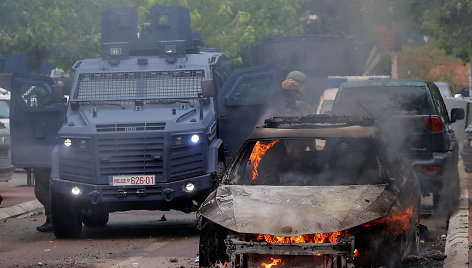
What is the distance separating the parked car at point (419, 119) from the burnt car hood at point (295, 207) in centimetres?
553

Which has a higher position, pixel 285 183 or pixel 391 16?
pixel 391 16

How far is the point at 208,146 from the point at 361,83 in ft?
8.99

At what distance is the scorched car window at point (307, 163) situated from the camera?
8.66 meters

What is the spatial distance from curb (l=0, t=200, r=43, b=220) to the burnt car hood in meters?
9.21

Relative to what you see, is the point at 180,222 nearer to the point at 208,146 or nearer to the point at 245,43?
the point at 208,146

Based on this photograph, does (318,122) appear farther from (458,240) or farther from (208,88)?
(208,88)

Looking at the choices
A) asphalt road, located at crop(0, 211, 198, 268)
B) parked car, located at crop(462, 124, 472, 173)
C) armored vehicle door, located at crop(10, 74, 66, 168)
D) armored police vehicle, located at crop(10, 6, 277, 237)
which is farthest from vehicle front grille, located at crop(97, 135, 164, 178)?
parked car, located at crop(462, 124, 472, 173)

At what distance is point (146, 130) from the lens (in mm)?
13258

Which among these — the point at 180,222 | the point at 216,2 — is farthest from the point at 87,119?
the point at 216,2

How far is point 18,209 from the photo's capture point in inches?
694

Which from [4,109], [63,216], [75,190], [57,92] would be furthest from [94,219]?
[4,109]

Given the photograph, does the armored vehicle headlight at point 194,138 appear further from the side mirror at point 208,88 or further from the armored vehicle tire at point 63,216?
the armored vehicle tire at point 63,216

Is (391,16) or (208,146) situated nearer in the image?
(208,146)

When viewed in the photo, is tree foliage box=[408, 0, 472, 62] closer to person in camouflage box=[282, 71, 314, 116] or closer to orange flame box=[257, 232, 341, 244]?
person in camouflage box=[282, 71, 314, 116]
